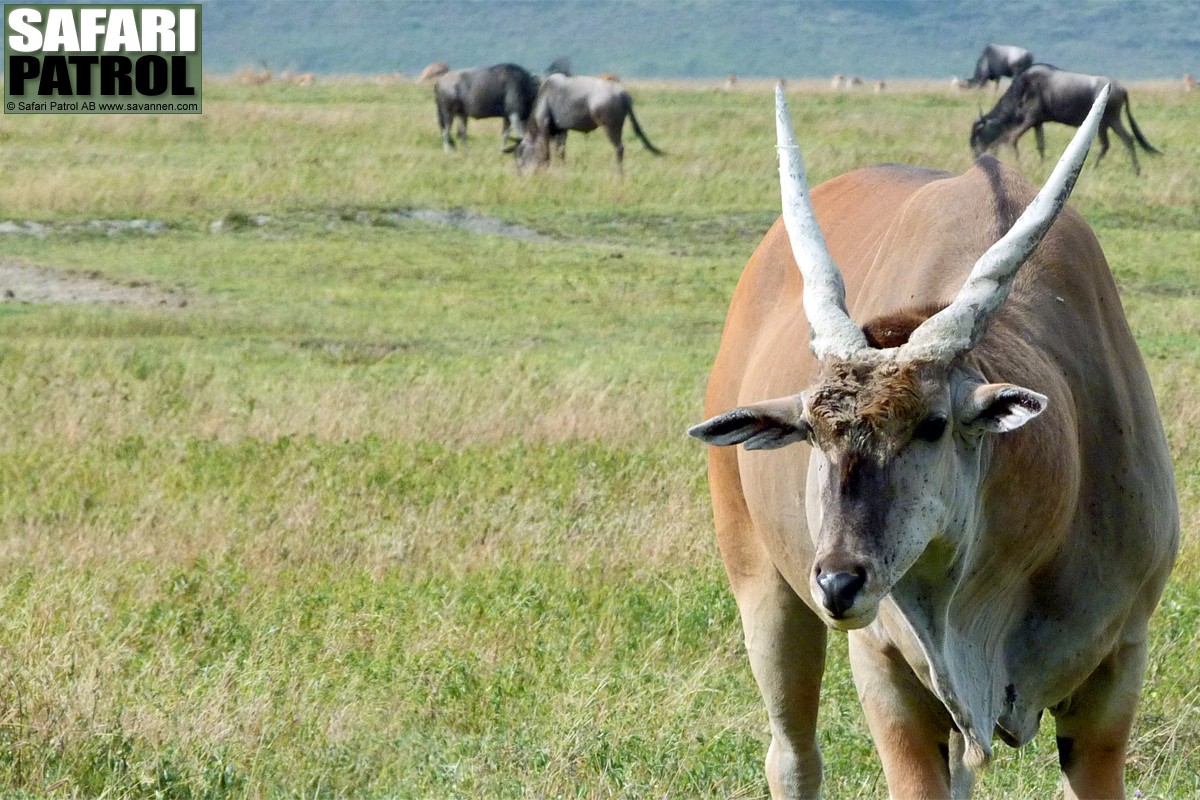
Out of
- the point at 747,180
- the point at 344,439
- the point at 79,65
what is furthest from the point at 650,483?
the point at 79,65

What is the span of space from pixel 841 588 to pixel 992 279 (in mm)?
809

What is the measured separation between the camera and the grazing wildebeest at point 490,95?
32781mm

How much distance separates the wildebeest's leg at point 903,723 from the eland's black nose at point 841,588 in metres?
0.94

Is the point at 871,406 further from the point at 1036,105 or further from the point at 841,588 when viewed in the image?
the point at 1036,105

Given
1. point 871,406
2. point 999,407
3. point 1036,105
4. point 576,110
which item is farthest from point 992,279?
point 576,110

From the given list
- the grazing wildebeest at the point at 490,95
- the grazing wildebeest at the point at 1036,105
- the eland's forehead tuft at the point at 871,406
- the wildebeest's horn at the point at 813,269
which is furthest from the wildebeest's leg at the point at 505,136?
the eland's forehead tuft at the point at 871,406

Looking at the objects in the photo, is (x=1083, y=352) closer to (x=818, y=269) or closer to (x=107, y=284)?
(x=818, y=269)

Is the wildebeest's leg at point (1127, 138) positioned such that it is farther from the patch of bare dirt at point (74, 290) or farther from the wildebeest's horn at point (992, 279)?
the wildebeest's horn at point (992, 279)

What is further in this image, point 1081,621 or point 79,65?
point 79,65

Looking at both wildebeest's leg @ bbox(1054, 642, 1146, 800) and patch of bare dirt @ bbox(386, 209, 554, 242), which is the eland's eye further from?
patch of bare dirt @ bbox(386, 209, 554, 242)

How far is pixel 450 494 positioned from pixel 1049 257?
4.67 m

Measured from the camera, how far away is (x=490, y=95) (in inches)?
1316

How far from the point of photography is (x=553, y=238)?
21328 millimetres

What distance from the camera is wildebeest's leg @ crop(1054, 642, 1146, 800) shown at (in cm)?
416
